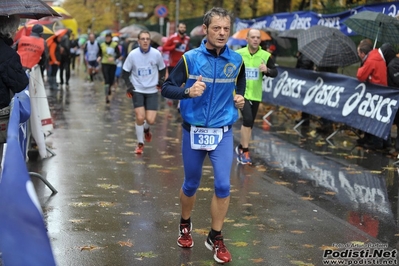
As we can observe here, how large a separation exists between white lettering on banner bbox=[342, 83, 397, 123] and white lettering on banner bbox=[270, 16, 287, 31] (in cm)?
800

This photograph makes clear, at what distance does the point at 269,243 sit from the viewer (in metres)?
7.00

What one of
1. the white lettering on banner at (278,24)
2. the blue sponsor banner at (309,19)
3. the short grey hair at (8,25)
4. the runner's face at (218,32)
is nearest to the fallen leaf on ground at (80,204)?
the short grey hair at (8,25)

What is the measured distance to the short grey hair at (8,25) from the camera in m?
6.89

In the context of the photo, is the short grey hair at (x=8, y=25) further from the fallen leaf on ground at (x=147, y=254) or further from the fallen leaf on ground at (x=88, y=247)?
the fallen leaf on ground at (x=147, y=254)

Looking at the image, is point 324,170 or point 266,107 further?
point 266,107

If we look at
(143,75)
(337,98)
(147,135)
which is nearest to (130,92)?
(143,75)

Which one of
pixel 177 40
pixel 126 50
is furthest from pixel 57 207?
pixel 126 50

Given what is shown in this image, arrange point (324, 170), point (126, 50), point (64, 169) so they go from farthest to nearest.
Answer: point (126, 50)
point (324, 170)
point (64, 169)

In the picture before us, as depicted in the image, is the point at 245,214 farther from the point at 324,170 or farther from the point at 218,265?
the point at 324,170

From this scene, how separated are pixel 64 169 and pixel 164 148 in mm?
2722

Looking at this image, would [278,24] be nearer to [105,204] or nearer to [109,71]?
[109,71]

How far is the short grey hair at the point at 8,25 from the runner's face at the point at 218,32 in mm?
1880

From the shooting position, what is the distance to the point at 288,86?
17.5m

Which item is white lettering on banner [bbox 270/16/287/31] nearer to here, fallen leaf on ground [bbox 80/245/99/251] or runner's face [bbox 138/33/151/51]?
runner's face [bbox 138/33/151/51]
